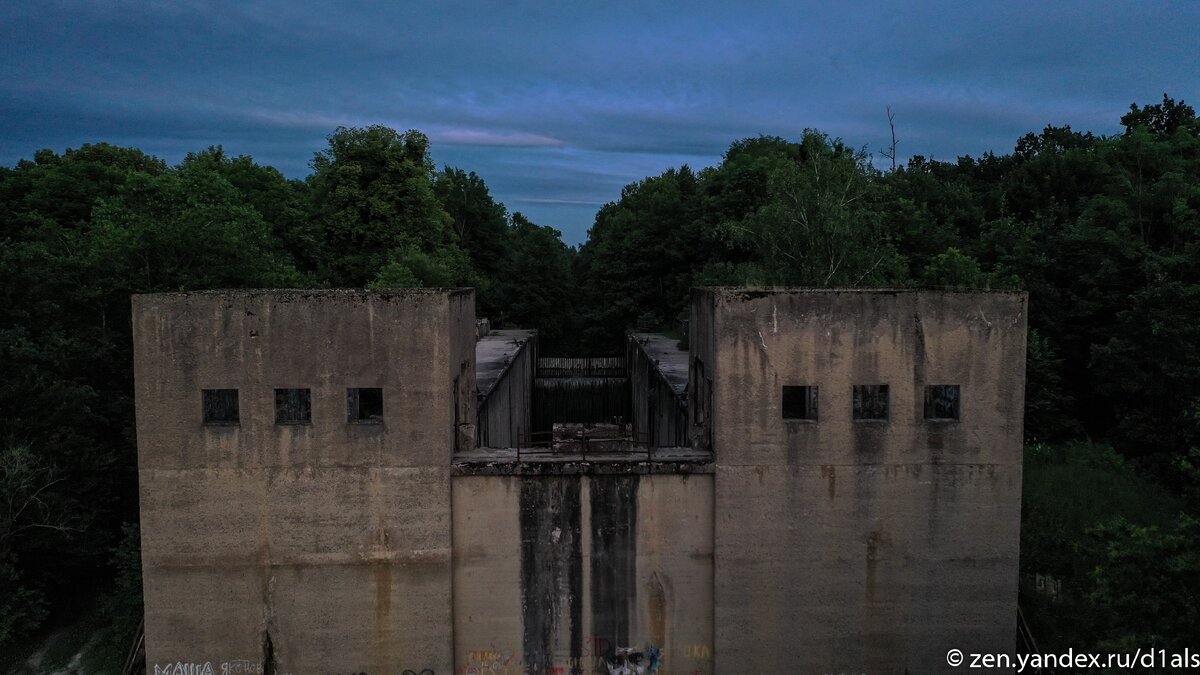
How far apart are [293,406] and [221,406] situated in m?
1.47

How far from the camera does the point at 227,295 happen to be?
14391 millimetres

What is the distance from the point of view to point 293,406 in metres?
15.4

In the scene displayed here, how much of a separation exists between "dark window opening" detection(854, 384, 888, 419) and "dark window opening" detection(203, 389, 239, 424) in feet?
36.7

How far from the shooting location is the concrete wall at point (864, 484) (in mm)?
14844

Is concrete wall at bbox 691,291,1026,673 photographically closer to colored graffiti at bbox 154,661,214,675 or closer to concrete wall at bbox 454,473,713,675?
concrete wall at bbox 454,473,713,675

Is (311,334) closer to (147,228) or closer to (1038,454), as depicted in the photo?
(147,228)

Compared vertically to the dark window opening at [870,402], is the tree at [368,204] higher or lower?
higher

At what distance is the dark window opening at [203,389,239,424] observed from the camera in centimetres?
1500

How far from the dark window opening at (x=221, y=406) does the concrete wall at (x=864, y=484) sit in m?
8.95

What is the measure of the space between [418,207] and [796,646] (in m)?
34.2

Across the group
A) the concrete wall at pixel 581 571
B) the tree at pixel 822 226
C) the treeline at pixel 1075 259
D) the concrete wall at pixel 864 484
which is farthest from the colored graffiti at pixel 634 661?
the tree at pixel 822 226

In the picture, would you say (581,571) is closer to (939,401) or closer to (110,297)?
(939,401)

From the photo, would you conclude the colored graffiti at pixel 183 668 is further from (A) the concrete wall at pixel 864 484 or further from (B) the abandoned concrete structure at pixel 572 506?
(A) the concrete wall at pixel 864 484

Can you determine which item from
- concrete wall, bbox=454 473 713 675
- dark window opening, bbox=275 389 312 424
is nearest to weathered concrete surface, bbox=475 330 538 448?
concrete wall, bbox=454 473 713 675
